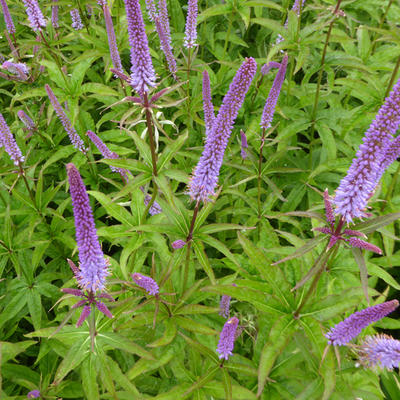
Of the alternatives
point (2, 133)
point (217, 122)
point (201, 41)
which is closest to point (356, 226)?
point (217, 122)

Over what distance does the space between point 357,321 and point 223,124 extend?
164 centimetres

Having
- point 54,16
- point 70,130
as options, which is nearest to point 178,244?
point 70,130

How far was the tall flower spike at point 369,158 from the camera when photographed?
2.19 m

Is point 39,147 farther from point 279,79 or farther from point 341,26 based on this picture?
point 341,26

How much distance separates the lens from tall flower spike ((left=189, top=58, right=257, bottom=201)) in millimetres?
2692

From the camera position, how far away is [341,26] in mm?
7207

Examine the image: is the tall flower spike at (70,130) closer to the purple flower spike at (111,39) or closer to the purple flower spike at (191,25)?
the purple flower spike at (111,39)

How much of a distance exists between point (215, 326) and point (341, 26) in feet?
21.1

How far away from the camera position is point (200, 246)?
3.30 meters

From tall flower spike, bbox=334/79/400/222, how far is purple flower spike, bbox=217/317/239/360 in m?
1.09

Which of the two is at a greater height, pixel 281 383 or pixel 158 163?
pixel 158 163

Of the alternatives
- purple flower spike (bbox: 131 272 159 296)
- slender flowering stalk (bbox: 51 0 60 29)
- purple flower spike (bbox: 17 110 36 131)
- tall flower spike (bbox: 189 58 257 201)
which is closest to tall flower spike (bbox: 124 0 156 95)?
tall flower spike (bbox: 189 58 257 201)

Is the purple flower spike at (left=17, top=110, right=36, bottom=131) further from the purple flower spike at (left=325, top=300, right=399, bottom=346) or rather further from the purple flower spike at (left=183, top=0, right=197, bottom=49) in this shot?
the purple flower spike at (left=325, top=300, right=399, bottom=346)

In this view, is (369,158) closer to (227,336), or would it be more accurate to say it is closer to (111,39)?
(227,336)
